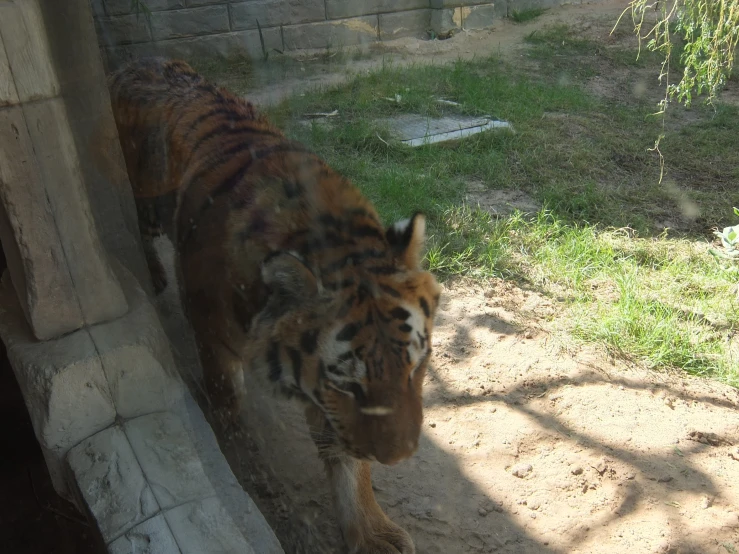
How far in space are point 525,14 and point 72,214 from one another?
850 centimetres

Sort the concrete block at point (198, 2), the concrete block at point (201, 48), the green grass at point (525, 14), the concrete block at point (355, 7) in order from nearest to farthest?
the concrete block at point (201, 48) < the concrete block at point (198, 2) < the concrete block at point (355, 7) < the green grass at point (525, 14)

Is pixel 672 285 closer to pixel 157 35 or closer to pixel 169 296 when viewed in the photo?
pixel 169 296

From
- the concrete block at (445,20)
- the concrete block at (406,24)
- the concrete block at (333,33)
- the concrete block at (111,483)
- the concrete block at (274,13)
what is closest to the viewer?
the concrete block at (111,483)

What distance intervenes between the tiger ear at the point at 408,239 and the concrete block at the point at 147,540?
1.18 meters

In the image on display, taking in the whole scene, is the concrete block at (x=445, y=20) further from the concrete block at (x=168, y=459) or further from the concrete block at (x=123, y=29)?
the concrete block at (x=168, y=459)

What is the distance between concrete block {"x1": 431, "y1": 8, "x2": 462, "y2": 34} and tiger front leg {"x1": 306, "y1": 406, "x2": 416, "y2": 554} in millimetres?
6963

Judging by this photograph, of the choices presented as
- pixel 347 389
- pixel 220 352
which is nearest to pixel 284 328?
pixel 347 389

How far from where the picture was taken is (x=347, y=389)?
6.82 feet

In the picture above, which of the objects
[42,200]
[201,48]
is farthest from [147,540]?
[201,48]

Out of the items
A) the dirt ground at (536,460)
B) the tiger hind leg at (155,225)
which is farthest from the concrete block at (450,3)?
the tiger hind leg at (155,225)

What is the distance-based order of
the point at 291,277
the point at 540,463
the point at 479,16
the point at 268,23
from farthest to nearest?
1. the point at 479,16
2. the point at 268,23
3. the point at 540,463
4. the point at 291,277

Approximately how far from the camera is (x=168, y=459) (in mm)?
2350

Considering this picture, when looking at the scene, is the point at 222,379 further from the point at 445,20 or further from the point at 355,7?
the point at 445,20

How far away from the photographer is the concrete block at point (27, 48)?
2240 millimetres
